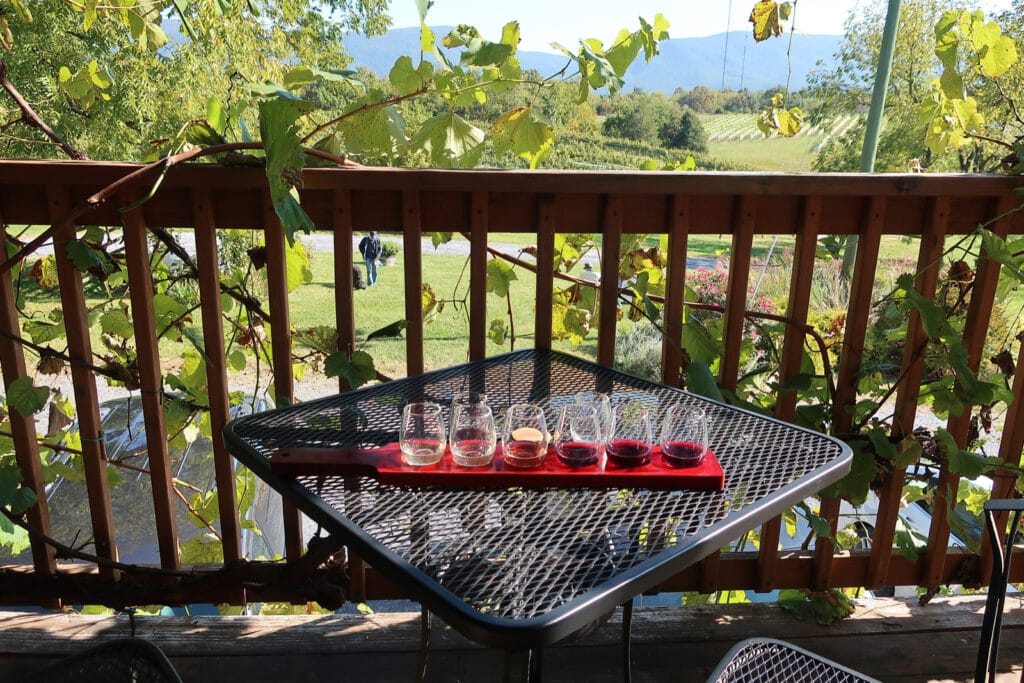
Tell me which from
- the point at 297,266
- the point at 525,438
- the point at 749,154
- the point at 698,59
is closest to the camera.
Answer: the point at 525,438

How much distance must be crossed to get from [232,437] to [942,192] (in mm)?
1499

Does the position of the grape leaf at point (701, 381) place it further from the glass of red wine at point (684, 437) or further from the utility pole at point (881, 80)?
the utility pole at point (881, 80)

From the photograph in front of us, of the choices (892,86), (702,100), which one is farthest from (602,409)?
(892,86)

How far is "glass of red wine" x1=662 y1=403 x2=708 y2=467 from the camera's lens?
1026 millimetres

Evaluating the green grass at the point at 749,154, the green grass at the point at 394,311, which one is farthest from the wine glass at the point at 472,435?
the green grass at the point at 394,311

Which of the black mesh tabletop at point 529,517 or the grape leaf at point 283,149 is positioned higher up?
the grape leaf at point 283,149

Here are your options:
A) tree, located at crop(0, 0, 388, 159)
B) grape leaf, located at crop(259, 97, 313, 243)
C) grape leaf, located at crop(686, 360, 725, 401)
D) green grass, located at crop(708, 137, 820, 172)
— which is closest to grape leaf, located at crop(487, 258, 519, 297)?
grape leaf, located at crop(686, 360, 725, 401)

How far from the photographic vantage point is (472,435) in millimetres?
1031

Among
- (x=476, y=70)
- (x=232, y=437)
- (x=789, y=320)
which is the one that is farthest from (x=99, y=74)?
(x=789, y=320)

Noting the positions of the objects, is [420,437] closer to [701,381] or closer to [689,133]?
[701,381]

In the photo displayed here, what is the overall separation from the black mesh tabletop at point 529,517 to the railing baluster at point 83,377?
63 cm

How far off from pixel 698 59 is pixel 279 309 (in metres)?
9.14

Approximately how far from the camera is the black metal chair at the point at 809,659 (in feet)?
3.33

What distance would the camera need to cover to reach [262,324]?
1.85 m
